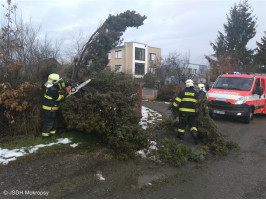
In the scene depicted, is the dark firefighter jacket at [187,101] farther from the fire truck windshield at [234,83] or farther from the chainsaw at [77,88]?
the fire truck windshield at [234,83]

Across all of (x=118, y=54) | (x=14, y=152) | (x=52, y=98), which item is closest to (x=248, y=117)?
(x=52, y=98)

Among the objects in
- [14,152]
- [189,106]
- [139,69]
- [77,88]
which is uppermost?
[139,69]

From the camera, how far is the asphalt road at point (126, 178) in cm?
330

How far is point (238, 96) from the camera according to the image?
27.4 ft

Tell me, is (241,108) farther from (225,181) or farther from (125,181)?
(125,181)

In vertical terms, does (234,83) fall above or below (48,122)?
above

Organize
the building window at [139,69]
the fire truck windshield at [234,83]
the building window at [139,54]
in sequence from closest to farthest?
the fire truck windshield at [234,83]
the building window at [139,69]
the building window at [139,54]

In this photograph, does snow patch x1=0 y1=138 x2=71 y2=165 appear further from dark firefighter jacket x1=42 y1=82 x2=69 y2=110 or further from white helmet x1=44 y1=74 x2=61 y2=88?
white helmet x1=44 y1=74 x2=61 y2=88

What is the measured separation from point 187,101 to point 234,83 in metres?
4.68

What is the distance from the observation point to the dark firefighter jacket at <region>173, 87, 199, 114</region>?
5.75 m

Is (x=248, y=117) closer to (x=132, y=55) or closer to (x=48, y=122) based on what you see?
(x=48, y=122)

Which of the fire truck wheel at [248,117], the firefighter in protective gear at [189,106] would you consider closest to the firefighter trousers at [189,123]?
the firefighter in protective gear at [189,106]

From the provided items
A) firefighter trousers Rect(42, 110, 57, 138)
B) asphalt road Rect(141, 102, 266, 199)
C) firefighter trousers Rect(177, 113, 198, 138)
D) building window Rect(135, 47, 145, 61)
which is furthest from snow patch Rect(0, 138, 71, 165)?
building window Rect(135, 47, 145, 61)

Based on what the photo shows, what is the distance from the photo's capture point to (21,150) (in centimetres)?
452
